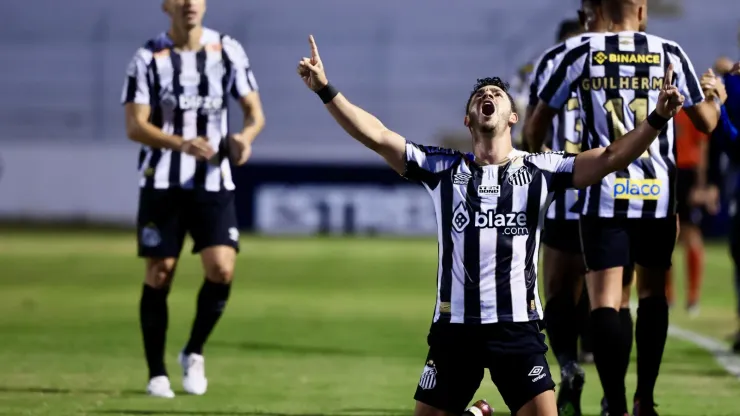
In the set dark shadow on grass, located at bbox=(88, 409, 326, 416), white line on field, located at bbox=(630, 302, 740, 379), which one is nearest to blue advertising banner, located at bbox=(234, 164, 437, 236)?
white line on field, located at bbox=(630, 302, 740, 379)

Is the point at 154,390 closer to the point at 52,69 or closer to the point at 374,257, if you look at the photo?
the point at 374,257

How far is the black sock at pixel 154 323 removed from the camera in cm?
757

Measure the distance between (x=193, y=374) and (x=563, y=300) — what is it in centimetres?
197

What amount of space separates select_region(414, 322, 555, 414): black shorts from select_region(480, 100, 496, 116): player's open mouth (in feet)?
2.39

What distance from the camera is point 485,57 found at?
30.8 metres

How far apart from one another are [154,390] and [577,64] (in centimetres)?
279

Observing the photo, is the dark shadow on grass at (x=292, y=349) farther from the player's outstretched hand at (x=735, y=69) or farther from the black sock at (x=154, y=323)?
the player's outstretched hand at (x=735, y=69)

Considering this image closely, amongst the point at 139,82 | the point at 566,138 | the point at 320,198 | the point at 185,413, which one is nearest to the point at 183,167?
the point at 139,82

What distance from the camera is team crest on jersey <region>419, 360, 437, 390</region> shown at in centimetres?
489

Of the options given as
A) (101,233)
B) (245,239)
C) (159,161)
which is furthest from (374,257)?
(159,161)

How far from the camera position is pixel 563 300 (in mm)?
7223

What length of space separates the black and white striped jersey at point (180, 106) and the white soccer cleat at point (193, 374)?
3.01 feet

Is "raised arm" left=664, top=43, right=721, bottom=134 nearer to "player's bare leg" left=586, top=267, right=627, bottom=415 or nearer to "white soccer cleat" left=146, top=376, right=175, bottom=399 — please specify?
"player's bare leg" left=586, top=267, right=627, bottom=415

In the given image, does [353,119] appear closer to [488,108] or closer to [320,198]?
[488,108]
